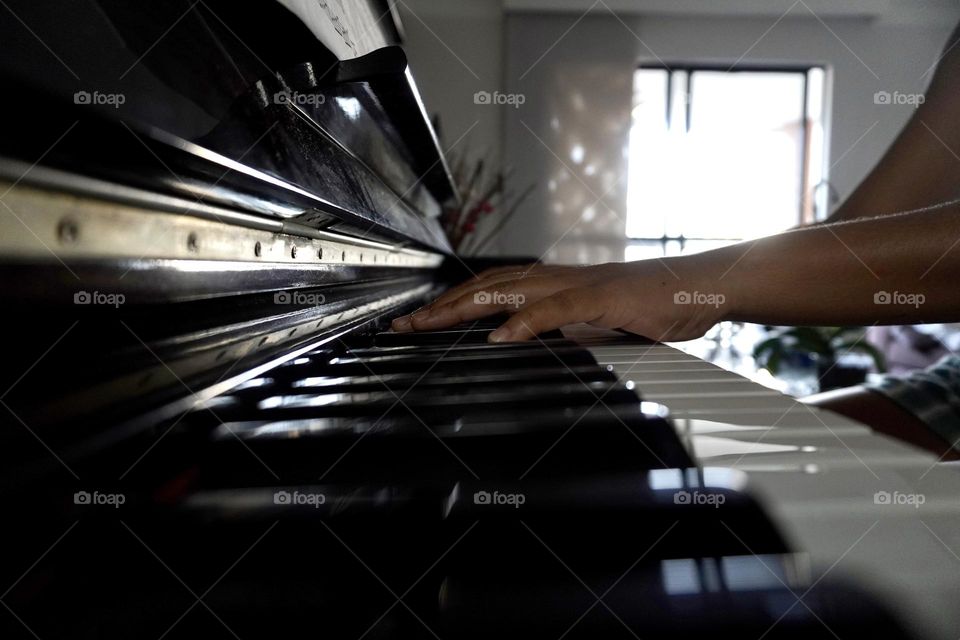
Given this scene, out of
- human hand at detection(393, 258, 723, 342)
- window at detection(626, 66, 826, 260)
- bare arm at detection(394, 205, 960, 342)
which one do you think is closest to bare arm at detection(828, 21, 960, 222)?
bare arm at detection(394, 205, 960, 342)

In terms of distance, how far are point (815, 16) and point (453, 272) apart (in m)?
4.68

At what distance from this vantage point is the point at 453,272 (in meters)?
2.03

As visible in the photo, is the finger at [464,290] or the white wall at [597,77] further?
the white wall at [597,77]

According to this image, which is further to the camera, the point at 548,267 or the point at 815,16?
the point at 815,16

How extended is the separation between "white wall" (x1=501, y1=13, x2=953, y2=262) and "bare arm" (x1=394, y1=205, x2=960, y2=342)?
13.5 ft

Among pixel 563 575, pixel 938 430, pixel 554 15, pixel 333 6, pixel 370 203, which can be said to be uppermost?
pixel 554 15

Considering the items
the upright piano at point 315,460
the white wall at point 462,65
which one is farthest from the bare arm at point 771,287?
the white wall at point 462,65

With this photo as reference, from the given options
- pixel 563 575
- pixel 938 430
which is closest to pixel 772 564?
pixel 563 575

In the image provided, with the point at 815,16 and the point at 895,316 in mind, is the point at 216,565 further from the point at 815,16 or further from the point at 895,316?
the point at 815,16

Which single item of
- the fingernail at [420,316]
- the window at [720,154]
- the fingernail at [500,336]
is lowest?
the fingernail at [500,336]

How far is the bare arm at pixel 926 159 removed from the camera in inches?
41.1

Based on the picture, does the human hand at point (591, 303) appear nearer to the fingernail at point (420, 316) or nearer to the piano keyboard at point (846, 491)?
the fingernail at point (420, 316)

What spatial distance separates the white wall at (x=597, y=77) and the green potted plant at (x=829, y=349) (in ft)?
6.62

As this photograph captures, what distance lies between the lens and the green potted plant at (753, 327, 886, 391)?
2.78 m
